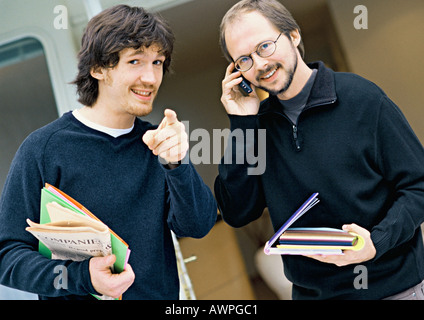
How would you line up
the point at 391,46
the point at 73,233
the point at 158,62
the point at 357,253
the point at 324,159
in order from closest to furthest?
the point at 73,233 → the point at 357,253 → the point at 324,159 → the point at 158,62 → the point at 391,46

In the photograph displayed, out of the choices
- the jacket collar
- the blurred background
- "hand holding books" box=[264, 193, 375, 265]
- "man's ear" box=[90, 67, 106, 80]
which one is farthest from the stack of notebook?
"man's ear" box=[90, 67, 106, 80]

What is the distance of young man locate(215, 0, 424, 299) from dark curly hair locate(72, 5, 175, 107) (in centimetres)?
22

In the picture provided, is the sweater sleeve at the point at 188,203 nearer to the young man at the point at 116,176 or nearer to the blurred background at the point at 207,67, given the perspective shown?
the young man at the point at 116,176

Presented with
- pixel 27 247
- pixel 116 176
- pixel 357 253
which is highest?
pixel 116 176

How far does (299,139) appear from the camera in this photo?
1206 mm

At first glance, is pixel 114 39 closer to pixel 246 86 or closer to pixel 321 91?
pixel 246 86

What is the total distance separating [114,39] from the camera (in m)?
1.27

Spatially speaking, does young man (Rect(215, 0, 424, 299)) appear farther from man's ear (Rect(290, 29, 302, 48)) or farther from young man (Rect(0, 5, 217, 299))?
young man (Rect(0, 5, 217, 299))

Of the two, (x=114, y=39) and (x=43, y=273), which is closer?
(x=43, y=273)

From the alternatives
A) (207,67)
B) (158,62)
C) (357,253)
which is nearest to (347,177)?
(357,253)

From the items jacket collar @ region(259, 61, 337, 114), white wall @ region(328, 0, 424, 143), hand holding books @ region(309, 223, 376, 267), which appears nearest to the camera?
hand holding books @ region(309, 223, 376, 267)

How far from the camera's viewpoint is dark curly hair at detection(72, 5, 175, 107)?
1.26 meters

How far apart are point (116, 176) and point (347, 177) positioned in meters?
0.68
